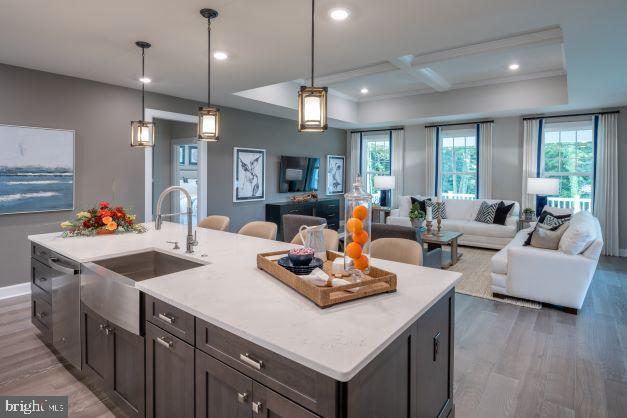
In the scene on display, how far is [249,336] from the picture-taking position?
49.3 inches

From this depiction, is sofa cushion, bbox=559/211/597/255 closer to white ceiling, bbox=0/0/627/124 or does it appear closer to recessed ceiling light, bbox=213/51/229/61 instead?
white ceiling, bbox=0/0/627/124

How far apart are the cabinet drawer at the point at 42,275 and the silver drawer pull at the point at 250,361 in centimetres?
207

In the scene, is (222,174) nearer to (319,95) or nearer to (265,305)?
(319,95)

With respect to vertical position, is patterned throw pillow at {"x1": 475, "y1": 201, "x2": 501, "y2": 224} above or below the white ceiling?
below

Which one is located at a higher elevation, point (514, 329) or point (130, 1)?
point (130, 1)

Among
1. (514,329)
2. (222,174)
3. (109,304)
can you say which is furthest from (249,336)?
(222,174)

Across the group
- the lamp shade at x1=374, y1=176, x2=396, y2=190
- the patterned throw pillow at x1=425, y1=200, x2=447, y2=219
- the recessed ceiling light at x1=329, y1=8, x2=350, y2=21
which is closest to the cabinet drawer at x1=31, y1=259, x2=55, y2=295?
the recessed ceiling light at x1=329, y1=8, x2=350, y2=21

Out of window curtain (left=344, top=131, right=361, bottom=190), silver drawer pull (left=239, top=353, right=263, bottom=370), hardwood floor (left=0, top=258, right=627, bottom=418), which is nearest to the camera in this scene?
silver drawer pull (left=239, top=353, right=263, bottom=370)

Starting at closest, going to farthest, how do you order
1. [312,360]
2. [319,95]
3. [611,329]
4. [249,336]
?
[312,360] < [249,336] < [319,95] < [611,329]

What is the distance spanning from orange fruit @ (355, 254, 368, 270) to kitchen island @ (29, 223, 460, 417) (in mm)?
168

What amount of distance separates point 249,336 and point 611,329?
11.7 ft

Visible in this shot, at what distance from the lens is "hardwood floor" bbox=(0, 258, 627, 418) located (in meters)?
2.24

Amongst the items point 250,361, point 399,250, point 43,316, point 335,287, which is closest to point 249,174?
point 43,316

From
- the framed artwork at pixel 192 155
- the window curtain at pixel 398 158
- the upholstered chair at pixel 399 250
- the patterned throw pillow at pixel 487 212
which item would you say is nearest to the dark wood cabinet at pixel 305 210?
the window curtain at pixel 398 158
